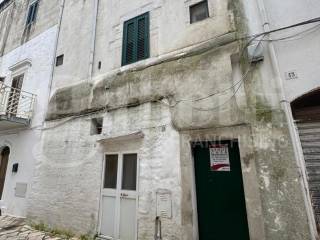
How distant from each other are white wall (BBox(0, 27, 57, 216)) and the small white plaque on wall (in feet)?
16.7

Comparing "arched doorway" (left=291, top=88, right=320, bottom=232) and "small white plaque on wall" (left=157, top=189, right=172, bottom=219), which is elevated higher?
"arched doorway" (left=291, top=88, right=320, bottom=232)

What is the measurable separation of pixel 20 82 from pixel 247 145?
9.93 metres

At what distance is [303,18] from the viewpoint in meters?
3.95

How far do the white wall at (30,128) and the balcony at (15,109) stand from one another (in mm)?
223

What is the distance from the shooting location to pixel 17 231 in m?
5.93

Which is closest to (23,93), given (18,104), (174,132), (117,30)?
(18,104)

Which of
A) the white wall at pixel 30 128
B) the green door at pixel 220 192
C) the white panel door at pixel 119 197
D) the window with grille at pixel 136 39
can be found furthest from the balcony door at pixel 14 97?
the green door at pixel 220 192

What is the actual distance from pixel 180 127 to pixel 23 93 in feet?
25.4

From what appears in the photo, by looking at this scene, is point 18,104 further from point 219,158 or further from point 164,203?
point 219,158

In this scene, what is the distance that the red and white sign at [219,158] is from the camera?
13.7ft

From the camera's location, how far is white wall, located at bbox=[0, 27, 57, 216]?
288 inches

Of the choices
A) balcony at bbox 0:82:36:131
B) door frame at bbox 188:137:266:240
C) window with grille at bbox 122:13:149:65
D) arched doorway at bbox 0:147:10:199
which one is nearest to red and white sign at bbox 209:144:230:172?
door frame at bbox 188:137:266:240

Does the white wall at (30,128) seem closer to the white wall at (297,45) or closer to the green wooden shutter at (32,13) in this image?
the green wooden shutter at (32,13)

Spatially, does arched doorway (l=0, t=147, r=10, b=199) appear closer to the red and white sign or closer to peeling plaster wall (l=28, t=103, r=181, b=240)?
peeling plaster wall (l=28, t=103, r=181, b=240)
